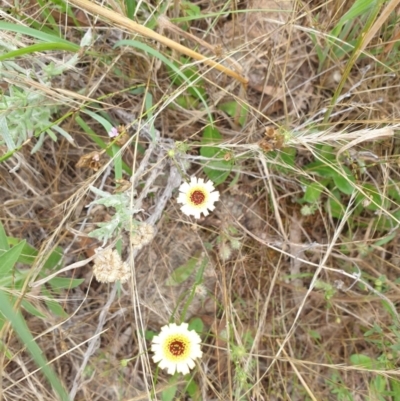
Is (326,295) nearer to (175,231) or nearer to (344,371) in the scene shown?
(344,371)

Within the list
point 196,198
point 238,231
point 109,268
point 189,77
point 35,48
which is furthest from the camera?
point 238,231

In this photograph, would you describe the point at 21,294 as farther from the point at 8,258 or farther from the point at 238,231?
the point at 238,231

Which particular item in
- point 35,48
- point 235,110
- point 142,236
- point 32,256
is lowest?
point 32,256

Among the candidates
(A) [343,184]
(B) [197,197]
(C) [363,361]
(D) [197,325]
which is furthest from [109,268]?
(C) [363,361]

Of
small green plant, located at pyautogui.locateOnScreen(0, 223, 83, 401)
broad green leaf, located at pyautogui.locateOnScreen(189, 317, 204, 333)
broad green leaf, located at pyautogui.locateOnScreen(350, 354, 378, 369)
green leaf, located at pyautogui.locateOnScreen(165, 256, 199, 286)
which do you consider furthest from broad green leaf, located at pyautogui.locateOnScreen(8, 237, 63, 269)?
broad green leaf, located at pyautogui.locateOnScreen(350, 354, 378, 369)

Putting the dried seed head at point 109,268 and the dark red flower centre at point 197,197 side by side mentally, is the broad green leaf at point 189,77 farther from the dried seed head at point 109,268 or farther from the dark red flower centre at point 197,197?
the dried seed head at point 109,268

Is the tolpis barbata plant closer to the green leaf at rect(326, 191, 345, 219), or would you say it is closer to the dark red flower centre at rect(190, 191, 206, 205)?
the dark red flower centre at rect(190, 191, 206, 205)
